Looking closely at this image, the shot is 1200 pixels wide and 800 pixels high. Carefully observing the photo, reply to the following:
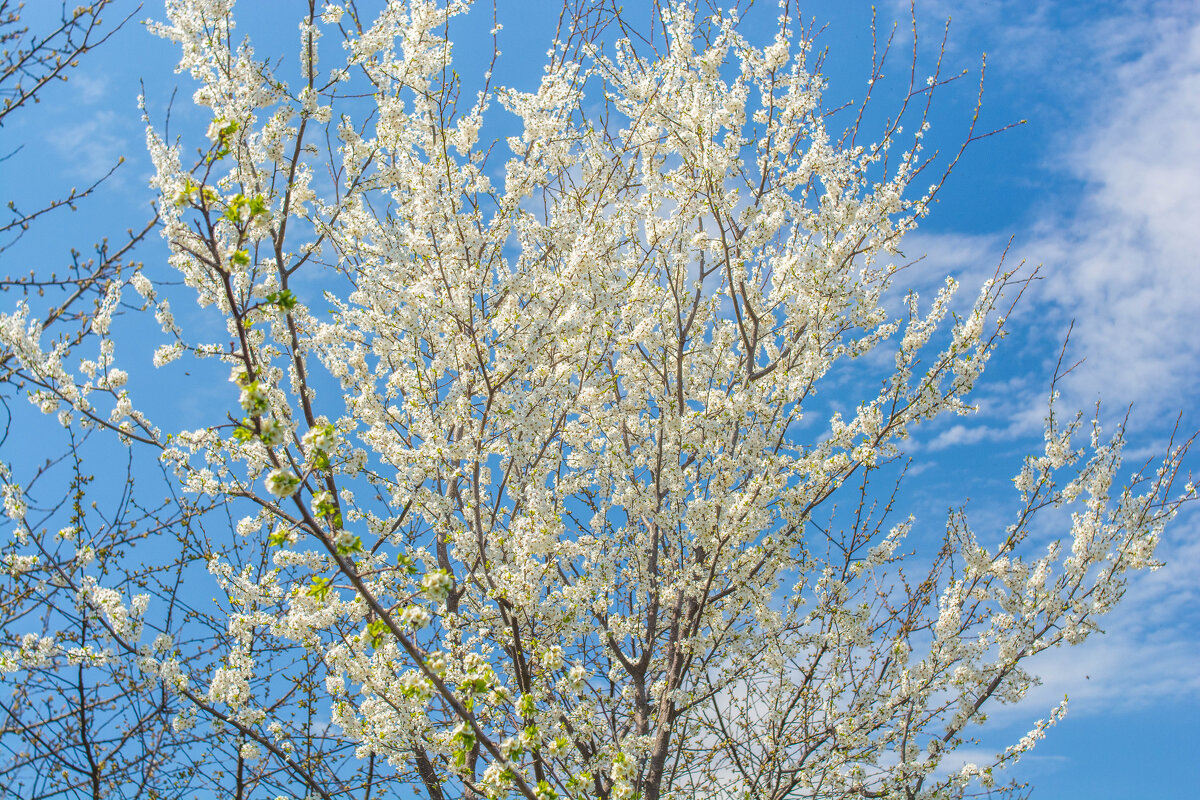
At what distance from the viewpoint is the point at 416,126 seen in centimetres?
627

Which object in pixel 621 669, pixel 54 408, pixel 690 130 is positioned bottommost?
pixel 621 669

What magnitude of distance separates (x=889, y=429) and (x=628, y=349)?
247 cm

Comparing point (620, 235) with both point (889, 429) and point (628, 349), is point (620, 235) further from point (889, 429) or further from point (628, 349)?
point (889, 429)

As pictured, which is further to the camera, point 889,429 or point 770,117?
point 770,117

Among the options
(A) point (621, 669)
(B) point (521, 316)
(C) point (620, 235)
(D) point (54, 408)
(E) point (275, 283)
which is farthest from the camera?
(A) point (621, 669)

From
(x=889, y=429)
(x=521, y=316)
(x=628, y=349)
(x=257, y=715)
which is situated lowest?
(x=257, y=715)

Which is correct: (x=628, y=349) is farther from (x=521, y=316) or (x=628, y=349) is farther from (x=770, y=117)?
(x=770, y=117)

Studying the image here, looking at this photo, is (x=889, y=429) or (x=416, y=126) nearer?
(x=889, y=429)

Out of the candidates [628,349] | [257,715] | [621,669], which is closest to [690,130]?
[628,349]

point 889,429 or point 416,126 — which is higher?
point 416,126

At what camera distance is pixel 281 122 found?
4402 mm

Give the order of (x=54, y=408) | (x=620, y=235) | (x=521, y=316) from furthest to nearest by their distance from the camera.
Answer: (x=620, y=235), (x=521, y=316), (x=54, y=408)

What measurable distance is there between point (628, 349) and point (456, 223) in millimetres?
2065

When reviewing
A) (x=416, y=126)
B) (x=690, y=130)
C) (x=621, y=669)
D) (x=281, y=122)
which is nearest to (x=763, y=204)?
(x=690, y=130)
